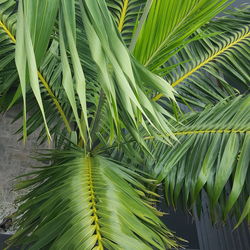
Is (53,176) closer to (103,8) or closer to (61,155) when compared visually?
(61,155)

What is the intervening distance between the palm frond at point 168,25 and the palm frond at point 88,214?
1.03ft

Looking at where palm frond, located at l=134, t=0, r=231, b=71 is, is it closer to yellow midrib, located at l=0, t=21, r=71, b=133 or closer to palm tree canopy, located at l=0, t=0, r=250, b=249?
palm tree canopy, located at l=0, t=0, r=250, b=249

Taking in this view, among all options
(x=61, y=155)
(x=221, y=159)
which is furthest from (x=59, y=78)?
(x=221, y=159)

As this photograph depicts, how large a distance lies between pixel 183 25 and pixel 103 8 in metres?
0.51

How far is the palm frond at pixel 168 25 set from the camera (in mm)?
956

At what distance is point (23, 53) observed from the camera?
0.48 metres

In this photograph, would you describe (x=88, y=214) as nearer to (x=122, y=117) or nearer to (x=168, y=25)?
(x=122, y=117)

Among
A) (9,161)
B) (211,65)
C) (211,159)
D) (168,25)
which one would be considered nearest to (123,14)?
(211,65)

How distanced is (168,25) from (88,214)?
1.75ft

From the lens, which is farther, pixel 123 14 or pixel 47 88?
pixel 123 14

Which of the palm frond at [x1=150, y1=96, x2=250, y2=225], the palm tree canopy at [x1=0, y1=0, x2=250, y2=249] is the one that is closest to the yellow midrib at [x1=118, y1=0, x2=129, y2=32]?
the palm tree canopy at [x1=0, y1=0, x2=250, y2=249]

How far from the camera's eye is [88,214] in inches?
28.2

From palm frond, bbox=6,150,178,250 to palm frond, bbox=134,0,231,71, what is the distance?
314mm

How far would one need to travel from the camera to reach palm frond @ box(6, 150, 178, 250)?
2.13 ft
